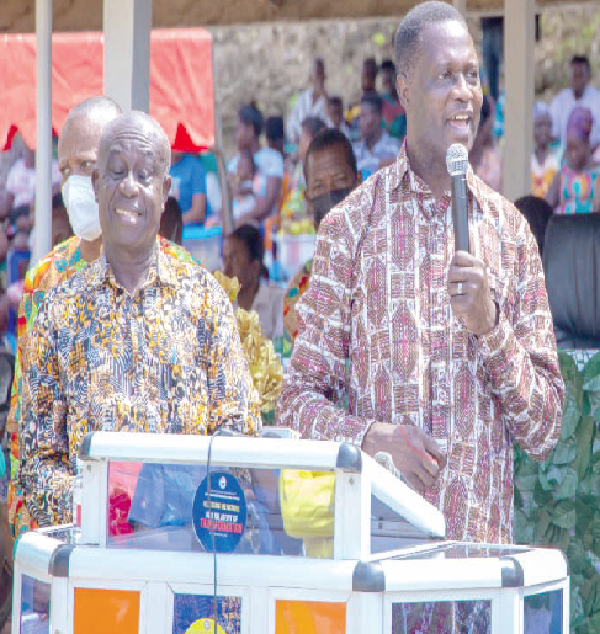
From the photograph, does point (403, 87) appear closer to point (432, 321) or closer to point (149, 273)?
point (432, 321)

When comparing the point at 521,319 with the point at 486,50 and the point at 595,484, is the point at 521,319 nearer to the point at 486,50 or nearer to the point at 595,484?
the point at 595,484

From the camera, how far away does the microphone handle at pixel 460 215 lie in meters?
2.57

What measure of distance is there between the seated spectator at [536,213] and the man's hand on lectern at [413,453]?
3.90m

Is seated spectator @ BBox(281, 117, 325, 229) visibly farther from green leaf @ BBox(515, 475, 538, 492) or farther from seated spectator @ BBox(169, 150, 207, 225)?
Result: green leaf @ BBox(515, 475, 538, 492)

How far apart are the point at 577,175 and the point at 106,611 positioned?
7237mm

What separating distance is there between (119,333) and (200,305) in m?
0.20

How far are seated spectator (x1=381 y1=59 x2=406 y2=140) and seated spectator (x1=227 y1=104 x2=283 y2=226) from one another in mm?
886

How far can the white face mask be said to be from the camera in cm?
402

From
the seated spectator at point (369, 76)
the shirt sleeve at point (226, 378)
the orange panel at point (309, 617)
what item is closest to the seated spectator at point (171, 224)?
the seated spectator at point (369, 76)

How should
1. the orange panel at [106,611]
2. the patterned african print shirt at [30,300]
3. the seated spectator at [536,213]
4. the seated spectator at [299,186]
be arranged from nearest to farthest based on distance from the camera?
the orange panel at [106,611]
the patterned african print shirt at [30,300]
the seated spectator at [536,213]
the seated spectator at [299,186]

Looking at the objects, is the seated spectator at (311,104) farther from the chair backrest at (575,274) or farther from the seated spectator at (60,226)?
the chair backrest at (575,274)

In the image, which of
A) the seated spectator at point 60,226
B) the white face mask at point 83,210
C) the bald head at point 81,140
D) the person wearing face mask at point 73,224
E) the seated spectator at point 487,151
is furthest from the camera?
the seated spectator at point 487,151

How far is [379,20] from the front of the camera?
30.5ft

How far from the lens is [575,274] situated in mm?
5219
